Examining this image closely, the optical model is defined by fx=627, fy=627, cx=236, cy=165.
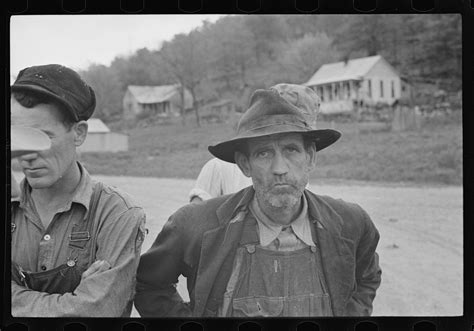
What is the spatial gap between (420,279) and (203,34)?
8.53 feet

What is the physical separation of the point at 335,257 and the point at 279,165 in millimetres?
842

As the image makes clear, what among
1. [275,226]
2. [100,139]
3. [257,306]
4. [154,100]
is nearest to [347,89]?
[275,226]

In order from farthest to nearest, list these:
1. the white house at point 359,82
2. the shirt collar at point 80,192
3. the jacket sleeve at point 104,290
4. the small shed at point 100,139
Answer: the white house at point 359,82 < the small shed at point 100,139 < the shirt collar at point 80,192 < the jacket sleeve at point 104,290

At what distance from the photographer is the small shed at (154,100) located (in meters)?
5.05

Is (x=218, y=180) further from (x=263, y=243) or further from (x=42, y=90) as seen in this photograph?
(x=42, y=90)

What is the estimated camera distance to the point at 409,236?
4980mm

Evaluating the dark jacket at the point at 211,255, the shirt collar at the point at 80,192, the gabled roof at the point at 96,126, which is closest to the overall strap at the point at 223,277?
the dark jacket at the point at 211,255

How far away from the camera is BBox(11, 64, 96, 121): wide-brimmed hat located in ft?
15.4

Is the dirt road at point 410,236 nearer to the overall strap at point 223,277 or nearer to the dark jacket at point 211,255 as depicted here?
the dark jacket at point 211,255

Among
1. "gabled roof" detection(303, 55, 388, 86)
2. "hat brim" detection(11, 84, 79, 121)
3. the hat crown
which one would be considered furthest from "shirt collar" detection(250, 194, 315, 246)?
"hat brim" detection(11, 84, 79, 121)
